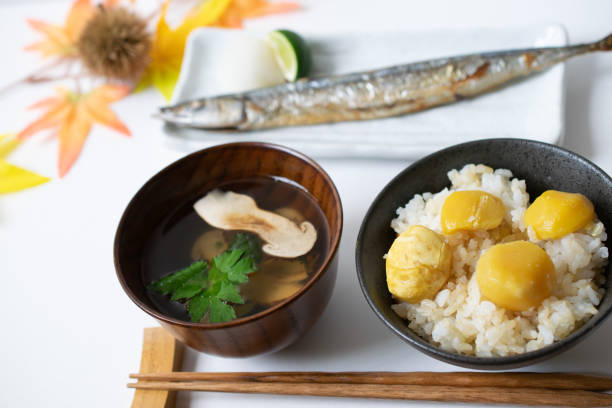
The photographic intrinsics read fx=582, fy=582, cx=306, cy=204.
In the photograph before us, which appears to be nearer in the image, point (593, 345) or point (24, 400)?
point (593, 345)

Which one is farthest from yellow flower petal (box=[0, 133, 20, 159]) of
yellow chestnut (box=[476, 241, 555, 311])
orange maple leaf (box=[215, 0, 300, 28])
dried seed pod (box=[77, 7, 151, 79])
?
yellow chestnut (box=[476, 241, 555, 311])

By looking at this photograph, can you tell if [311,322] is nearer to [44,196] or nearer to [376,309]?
[376,309]

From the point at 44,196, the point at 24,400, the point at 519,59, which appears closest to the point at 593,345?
the point at 519,59

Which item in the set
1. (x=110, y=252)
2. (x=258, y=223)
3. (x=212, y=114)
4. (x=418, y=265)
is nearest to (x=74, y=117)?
(x=212, y=114)

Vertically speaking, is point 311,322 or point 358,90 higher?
point 358,90

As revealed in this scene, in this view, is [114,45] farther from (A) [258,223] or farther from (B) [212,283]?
(B) [212,283]

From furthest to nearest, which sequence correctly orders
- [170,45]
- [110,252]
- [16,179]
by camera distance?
[170,45]
[16,179]
[110,252]

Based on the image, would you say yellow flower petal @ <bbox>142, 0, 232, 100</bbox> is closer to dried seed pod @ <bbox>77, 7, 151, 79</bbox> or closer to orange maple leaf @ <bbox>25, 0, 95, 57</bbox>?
dried seed pod @ <bbox>77, 7, 151, 79</bbox>

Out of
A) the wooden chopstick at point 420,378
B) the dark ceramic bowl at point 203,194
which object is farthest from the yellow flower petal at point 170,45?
the wooden chopstick at point 420,378
